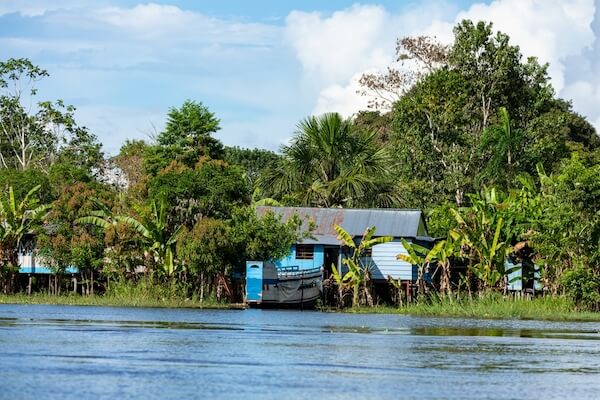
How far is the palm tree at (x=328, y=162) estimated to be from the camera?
64.4m

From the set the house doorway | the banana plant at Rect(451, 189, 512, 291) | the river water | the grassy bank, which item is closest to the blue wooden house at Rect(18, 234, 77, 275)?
the house doorway

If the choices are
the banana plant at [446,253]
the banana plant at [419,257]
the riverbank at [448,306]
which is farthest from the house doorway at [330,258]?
the banana plant at [446,253]

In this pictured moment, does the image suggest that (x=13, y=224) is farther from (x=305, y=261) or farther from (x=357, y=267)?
(x=357, y=267)

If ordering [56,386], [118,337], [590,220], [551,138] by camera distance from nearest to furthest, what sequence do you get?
[56,386] → [118,337] → [590,220] → [551,138]

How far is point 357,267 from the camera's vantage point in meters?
54.9

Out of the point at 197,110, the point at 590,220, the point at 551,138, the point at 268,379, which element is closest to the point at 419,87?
the point at 551,138

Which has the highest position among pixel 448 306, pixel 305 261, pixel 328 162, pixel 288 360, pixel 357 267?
pixel 328 162

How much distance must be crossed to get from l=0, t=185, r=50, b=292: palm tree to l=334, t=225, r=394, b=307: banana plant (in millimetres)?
14824

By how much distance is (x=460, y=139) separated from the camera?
67.0 m

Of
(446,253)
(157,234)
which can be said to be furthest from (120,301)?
(446,253)

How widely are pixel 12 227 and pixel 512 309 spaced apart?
2535 centimetres

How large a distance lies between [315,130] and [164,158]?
1032 cm

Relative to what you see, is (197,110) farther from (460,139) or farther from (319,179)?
(460,139)

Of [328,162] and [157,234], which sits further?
[328,162]
